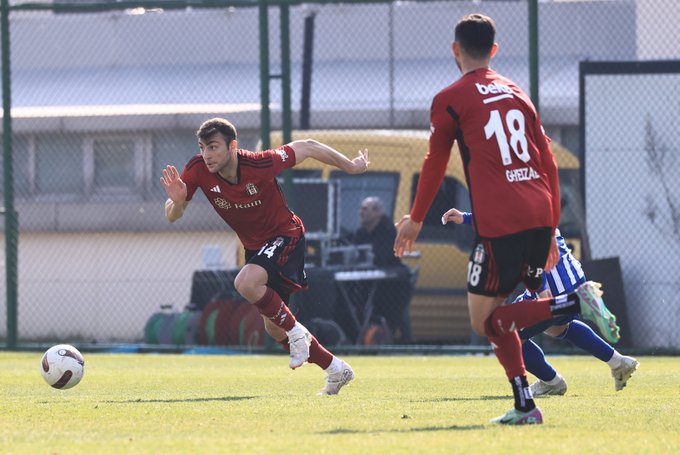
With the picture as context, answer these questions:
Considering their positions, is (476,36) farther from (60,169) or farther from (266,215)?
(60,169)

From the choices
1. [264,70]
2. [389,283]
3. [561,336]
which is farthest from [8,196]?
[561,336]

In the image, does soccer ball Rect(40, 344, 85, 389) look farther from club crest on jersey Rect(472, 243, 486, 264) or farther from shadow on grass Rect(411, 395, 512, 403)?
club crest on jersey Rect(472, 243, 486, 264)

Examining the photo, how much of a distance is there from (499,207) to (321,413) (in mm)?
1573

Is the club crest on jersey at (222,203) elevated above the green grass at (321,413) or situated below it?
above

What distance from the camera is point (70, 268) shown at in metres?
20.2

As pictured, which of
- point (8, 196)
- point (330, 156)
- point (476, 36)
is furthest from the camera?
point (8, 196)

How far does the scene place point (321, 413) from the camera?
7645mm

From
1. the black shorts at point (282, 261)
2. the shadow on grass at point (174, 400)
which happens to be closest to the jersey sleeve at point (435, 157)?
the shadow on grass at point (174, 400)

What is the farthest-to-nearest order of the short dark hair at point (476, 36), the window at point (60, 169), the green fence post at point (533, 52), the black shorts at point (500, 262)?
the window at point (60, 169), the green fence post at point (533, 52), the short dark hair at point (476, 36), the black shorts at point (500, 262)

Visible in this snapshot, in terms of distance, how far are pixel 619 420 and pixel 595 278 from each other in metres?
7.76

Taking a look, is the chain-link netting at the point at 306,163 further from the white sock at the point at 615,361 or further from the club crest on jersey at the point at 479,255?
the club crest on jersey at the point at 479,255

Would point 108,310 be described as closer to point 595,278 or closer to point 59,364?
point 595,278

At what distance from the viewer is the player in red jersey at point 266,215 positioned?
937cm

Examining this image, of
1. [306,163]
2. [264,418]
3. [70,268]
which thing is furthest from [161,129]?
[264,418]
